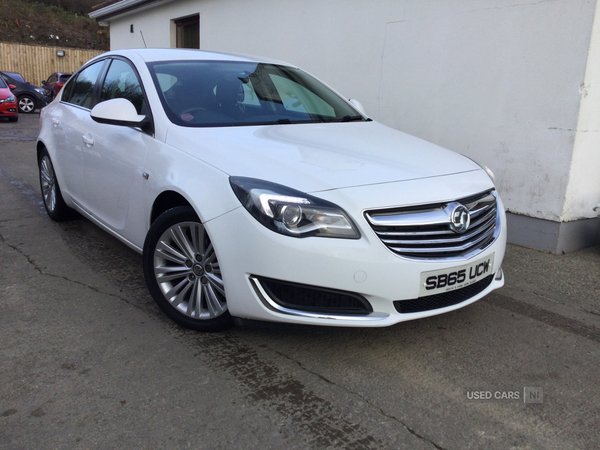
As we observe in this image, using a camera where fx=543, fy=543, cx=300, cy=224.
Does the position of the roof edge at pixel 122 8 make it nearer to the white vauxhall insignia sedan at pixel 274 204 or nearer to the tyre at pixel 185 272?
the white vauxhall insignia sedan at pixel 274 204

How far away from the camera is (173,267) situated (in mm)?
3109

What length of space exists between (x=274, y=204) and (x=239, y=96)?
4.79 feet

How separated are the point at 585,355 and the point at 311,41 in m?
5.70

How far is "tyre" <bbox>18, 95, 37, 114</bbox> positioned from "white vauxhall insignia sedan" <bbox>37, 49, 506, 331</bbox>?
56.5 feet

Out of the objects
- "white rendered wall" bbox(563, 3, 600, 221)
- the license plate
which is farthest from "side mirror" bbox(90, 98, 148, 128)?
"white rendered wall" bbox(563, 3, 600, 221)

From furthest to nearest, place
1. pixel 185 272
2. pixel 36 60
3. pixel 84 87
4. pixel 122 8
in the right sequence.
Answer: pixel 36 60 < pixel 122 8 < pixel 84 87 < pixel 185 272

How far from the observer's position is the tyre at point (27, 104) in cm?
1888

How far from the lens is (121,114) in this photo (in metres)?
3.36

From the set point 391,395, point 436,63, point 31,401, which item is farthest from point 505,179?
point 31,401

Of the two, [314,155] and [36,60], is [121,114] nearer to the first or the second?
[314,155]

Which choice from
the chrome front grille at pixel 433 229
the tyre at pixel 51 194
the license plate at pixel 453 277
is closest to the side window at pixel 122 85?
the tyre at pixel 51 194

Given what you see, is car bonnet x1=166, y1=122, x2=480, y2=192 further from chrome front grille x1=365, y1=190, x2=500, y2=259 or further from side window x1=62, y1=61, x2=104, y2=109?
side window x1=62, y1=61, x2=104, y2=109

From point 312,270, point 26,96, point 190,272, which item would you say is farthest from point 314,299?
point 26,96

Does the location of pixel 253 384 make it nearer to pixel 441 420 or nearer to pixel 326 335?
pixel 326 335
